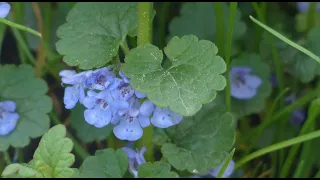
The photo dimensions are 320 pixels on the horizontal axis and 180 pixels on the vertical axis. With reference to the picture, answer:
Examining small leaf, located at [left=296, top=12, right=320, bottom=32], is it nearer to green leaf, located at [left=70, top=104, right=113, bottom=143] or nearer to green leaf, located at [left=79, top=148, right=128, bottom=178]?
green leaf, located at [left=70, top=104, right=113, bottom=143]

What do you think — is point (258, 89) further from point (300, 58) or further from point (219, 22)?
point (219, 22)

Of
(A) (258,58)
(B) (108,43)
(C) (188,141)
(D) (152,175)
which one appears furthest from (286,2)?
(D) (152,175)

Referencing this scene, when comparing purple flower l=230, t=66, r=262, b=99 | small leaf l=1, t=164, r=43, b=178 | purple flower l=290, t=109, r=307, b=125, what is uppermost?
small leaf l=1, t=164, r=43, b=178

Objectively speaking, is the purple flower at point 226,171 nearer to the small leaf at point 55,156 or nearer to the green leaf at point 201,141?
→ the green leaf at point 201,141

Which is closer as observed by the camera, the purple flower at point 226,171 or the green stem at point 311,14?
the purple flower at point 226,171

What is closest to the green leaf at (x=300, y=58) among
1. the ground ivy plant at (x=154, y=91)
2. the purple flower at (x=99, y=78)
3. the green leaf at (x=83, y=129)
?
the ground ivy plant at (x=154, y=91)

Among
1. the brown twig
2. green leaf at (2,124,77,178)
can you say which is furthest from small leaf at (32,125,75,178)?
the brown twig

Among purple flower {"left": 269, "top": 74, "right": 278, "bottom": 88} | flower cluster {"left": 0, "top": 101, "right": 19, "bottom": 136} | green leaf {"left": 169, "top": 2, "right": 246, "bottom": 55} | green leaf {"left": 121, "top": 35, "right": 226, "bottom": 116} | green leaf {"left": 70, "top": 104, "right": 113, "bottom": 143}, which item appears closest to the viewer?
green leaf {"left": 121, "top": 35, "right": 226, "bottom": 116}
